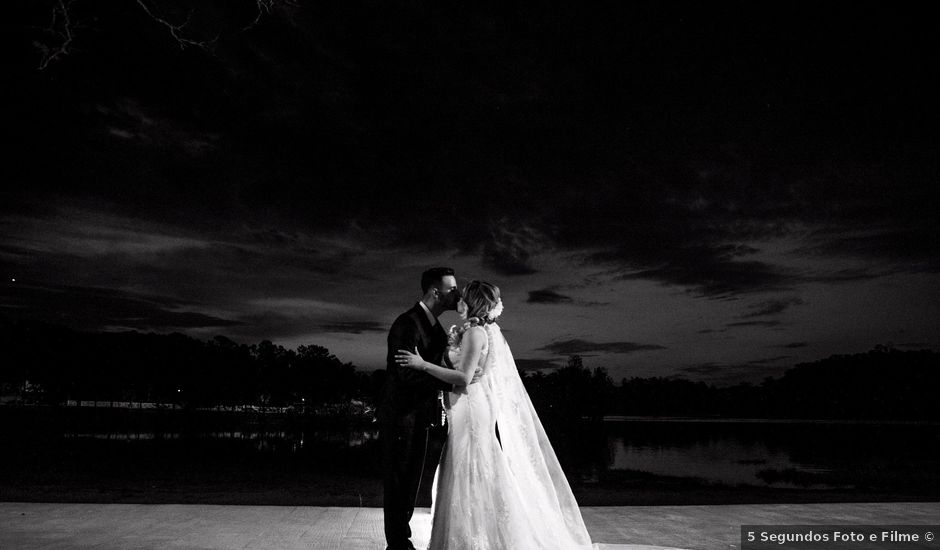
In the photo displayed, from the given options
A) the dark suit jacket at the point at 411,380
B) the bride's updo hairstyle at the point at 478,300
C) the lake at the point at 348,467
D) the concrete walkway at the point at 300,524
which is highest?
the bride's updo hairstyle at the point at 478,300

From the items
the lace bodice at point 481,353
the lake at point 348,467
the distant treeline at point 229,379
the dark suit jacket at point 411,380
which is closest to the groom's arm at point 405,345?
the dark suit jacket at point 411,380

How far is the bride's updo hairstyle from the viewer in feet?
17.5

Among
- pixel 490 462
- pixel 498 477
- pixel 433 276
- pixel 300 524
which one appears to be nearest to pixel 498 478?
pixel 498 477

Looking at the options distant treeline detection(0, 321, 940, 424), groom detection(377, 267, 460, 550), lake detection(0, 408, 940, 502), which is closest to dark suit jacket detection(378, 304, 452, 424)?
groom detection(377, 267, 460, 550)

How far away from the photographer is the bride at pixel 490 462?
16.9 feet

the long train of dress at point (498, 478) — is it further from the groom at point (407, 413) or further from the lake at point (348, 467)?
the lake at point (348, 467)

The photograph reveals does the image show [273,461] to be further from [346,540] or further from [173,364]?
[173,364]

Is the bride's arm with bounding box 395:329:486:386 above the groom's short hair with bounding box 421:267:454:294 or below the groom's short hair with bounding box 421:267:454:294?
below

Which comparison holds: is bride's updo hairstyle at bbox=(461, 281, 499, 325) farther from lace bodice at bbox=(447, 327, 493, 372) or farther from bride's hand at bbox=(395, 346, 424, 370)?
bride's hand at bbox=(395, 346, 424, 370)

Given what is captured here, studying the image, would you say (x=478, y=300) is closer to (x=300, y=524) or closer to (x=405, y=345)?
(x=405, y=345)

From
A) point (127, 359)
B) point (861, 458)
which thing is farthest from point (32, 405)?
point (861, 458)

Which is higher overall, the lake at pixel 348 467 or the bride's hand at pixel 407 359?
the bride's hand at pixel 407 359

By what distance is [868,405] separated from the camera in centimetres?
14462

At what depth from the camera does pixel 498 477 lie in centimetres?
531
